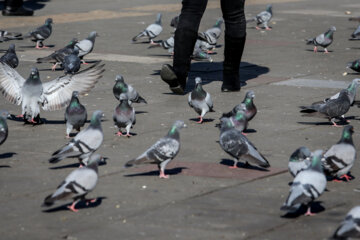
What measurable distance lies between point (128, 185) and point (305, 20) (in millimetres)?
16551

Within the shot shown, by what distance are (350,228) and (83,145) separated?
322 centimetres

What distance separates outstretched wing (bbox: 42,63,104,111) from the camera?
11.0 m

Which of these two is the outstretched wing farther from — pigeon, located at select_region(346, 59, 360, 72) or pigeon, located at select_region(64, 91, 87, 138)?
pigeon, located at select_region(346, 59, 360, 72)

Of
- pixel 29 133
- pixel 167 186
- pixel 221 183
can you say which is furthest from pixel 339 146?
pixel 29 133

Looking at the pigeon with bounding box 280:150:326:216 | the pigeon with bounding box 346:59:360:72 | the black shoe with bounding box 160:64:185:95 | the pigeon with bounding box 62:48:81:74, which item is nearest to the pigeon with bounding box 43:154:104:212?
the pigeon with bounding box 280:150:326:216

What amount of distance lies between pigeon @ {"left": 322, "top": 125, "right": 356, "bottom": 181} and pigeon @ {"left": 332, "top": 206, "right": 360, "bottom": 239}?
1.81 metres

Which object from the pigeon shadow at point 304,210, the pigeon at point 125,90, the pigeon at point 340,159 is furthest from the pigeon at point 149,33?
the pigeon shadow at point 304,210

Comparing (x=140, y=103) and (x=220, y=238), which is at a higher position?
(x=220, y=238)

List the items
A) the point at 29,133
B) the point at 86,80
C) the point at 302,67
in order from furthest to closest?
1. the point at 302,67
2. the point at 86,80
3. the point at 29,133

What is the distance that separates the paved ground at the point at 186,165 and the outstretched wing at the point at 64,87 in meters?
0.27

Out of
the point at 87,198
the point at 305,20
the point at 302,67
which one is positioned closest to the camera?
the point at 87,198

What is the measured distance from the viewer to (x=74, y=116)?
10.0 meters

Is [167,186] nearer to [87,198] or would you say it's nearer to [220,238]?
[87,198]

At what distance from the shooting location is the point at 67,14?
24.6 metres
